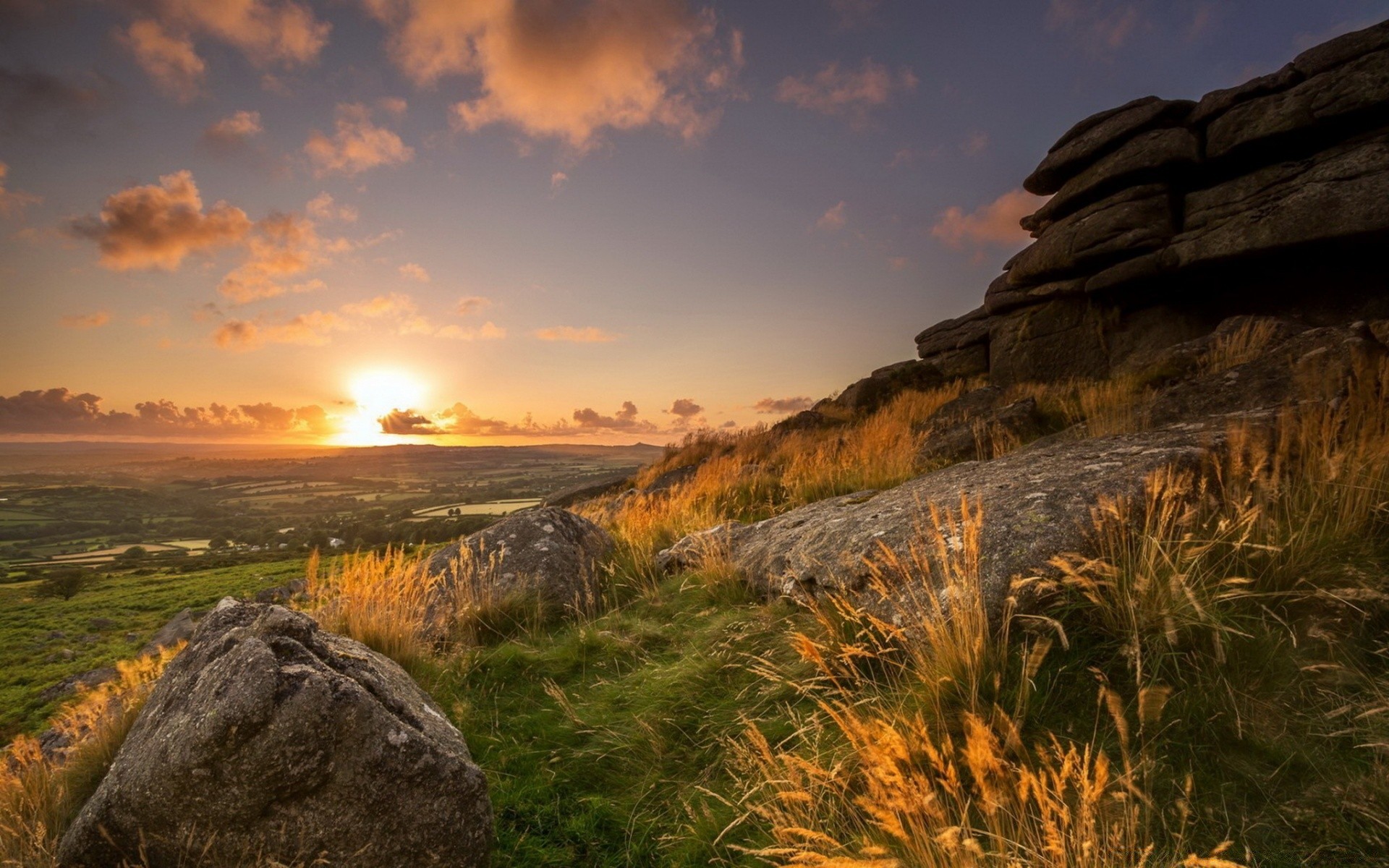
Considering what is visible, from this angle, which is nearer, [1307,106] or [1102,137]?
[1307,106]

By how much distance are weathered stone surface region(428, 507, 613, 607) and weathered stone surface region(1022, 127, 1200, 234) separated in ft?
61.0

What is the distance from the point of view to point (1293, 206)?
41.5 feet

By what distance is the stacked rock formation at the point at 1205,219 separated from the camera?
12297mm

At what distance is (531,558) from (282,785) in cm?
430

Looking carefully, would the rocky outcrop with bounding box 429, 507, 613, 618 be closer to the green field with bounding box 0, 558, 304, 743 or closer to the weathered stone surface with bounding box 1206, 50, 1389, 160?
the green field with bounding box 0, 558, 304, 743

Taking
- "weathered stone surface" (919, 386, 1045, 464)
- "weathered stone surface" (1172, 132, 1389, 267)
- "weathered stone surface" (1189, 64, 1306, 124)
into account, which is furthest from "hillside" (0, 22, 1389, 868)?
A: "weathered stone surface" (1189, 64, 1306, 124)

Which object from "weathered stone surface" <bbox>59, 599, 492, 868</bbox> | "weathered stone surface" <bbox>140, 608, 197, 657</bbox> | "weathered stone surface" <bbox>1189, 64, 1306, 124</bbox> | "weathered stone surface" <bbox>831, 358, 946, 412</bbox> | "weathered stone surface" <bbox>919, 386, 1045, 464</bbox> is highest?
"weathered stone surface" <bbox>1189, 64, 1306, 124</bbox>

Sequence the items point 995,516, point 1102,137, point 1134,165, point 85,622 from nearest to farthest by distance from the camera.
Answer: point 995,516 → point 1134,165 → point 1102,137 → point 85,622

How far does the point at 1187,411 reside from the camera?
5.85m

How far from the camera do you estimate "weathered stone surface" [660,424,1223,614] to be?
3188mm

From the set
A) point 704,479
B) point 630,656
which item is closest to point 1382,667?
point 630,656

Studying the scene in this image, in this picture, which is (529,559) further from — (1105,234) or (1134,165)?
(1134,165)

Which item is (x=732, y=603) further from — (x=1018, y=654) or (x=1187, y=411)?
(x=1187, y=411)

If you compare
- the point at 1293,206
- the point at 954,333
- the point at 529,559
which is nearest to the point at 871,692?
the point at 529,559
